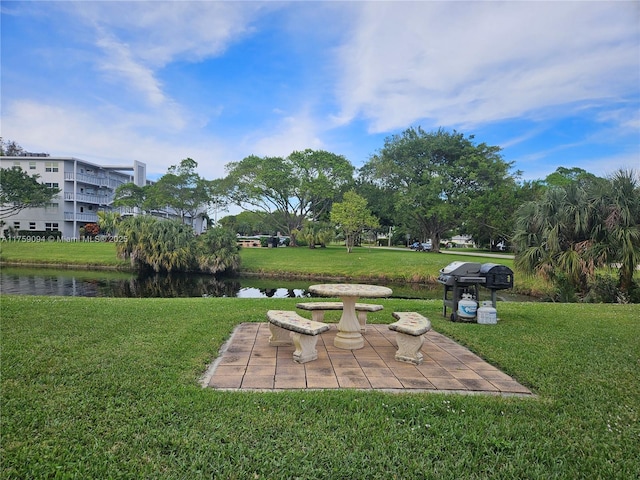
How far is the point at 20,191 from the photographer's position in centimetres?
3247

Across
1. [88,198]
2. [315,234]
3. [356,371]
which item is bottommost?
[356,371]

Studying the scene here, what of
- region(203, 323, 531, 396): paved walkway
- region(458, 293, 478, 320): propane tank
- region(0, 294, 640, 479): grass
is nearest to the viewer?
region(0, 294, 640, 479): grass

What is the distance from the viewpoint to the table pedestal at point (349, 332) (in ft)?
15.8

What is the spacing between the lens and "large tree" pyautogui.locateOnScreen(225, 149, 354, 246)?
103ft

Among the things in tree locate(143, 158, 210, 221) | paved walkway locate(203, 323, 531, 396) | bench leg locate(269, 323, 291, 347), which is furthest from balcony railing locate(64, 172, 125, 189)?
bench leg locate(269, 323, 291, 347)

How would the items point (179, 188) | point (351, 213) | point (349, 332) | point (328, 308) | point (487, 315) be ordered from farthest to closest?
point (179, 188), point (351, 213), point (487, 315), point (328, 308), point (349, 332)

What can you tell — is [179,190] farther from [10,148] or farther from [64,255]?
[10,148]

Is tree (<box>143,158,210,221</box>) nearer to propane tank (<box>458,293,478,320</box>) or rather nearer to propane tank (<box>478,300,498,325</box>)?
propane tank (<box>458,293,478,320</box>)

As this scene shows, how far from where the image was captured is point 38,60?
731cm

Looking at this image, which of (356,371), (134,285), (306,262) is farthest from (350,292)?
(306,262)

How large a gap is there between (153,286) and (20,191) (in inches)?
1005

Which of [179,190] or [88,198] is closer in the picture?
[179,190]

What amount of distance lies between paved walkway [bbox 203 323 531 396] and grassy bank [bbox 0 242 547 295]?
43.5 ft

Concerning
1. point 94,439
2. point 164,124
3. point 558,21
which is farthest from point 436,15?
point 164,124
